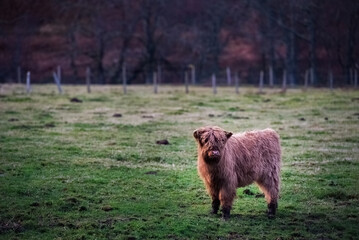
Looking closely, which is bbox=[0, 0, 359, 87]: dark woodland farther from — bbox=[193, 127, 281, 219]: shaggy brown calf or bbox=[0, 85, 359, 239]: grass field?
bbox=[193, 127, 281, 219]: shaggy brown calf

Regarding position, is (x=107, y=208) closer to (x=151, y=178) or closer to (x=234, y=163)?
(x=234, y=163)

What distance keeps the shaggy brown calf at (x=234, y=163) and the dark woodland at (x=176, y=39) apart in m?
44.6

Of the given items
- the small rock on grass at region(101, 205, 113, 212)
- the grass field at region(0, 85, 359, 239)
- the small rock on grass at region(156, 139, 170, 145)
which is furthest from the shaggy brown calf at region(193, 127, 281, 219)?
the small rock on grass at region(156, 139, 170, 145)

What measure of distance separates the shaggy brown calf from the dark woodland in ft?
146

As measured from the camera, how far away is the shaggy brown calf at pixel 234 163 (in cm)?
982

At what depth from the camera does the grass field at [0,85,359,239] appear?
951cm

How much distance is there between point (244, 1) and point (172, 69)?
11133mm

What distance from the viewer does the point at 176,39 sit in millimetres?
62438

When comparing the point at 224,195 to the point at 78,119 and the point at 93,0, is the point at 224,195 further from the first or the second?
the point at 93,0

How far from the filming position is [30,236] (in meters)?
9.01

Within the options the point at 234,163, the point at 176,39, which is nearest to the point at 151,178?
the point at 234,163

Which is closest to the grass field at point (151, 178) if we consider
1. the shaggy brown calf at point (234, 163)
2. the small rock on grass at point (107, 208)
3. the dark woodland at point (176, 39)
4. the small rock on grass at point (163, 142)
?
the small rock on grass at point (107, 208)

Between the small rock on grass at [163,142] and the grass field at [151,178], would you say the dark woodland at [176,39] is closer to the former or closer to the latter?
the grass field at [151,178]

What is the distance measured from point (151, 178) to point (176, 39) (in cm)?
5029
